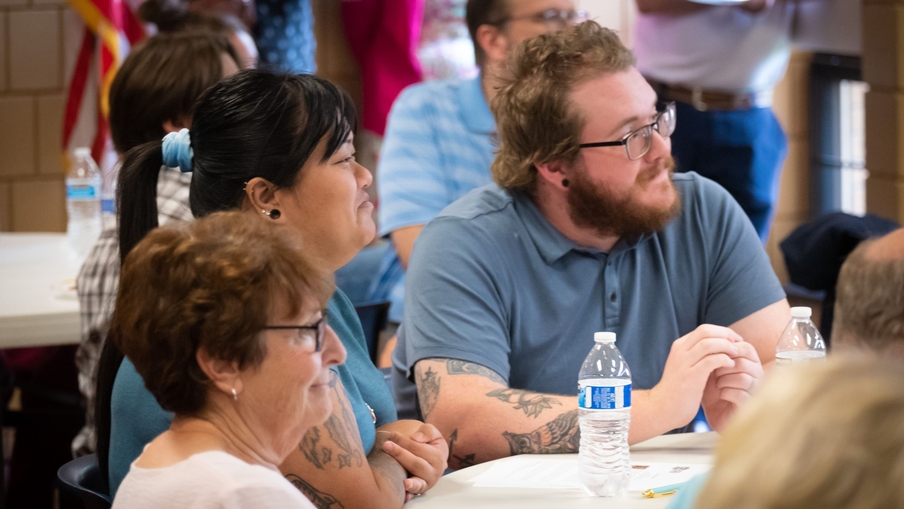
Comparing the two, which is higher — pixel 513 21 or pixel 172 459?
pixel 513 21

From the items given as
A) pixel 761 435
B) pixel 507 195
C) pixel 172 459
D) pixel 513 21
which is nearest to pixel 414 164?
pixel 513 21

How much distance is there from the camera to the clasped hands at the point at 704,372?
1807mm

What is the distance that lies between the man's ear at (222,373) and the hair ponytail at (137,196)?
55cm

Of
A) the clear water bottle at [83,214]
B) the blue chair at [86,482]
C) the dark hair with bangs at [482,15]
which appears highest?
the dark hair with bangs at [482,15]

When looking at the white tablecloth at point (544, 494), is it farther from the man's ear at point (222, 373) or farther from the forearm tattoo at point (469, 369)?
the man's ear at point (222, 373)

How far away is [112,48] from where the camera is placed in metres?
4.84

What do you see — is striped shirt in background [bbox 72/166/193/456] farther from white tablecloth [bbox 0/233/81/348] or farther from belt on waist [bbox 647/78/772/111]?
belt on waist [bbox 647/78/772/111]

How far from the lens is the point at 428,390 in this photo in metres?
1.99

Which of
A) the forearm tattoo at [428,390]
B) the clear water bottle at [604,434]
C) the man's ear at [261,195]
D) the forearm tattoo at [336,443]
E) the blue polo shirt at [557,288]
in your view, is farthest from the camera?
the blue polo shirt at [557,288]

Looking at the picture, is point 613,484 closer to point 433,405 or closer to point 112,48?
point 433,405

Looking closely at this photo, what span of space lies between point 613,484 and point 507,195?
0.82 metres

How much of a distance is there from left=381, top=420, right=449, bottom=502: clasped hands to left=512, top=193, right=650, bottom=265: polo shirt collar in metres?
0.54

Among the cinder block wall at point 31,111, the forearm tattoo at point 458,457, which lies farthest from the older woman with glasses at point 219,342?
the cinder block wall at point 31,111

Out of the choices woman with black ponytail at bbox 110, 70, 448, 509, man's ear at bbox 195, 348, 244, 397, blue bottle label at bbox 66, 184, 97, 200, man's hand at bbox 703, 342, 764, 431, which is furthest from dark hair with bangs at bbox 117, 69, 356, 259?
blue bottle label at bbox 66, 184, 97, 200
